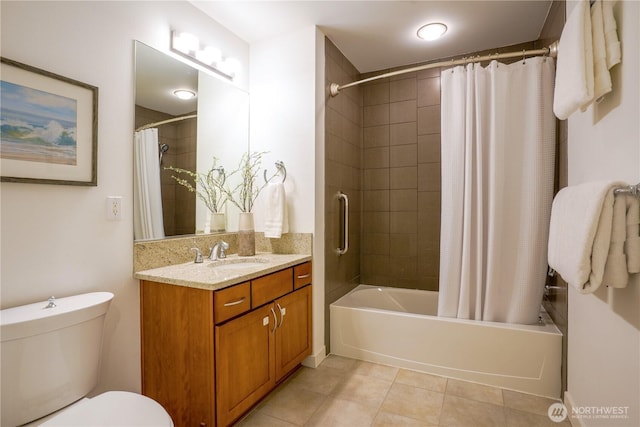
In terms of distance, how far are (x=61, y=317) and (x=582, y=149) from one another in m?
2.40

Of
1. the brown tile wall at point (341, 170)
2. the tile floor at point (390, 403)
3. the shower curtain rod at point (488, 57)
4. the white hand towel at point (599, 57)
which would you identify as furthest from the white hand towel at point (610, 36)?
the tile floor at point (390, 403)

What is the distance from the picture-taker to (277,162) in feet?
7.75

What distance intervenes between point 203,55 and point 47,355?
1872mm

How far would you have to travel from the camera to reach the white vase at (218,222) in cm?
221

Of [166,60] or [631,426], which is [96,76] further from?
[631,426]

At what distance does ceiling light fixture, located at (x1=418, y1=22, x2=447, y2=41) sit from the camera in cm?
231

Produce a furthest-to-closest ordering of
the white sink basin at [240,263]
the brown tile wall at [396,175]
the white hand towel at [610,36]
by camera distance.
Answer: the brown tile wall at [396,175] < the white sink basin at [240,263] < the white hand towel at [610,36]

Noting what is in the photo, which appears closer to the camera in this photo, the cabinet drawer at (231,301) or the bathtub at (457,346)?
the cabinet drawer at (231,301)

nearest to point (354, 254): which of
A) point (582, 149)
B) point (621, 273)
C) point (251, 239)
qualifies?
point (251, 239)

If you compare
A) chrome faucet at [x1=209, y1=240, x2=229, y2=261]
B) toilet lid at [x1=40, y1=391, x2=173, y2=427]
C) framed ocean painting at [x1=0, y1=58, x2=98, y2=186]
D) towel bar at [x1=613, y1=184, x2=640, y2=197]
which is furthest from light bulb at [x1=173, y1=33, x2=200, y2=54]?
towel bar at [x1=613, y1=184, x2=640, y2=197]

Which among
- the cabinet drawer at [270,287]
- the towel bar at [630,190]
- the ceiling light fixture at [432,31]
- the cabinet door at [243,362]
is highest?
the ceiling light fixture at [432,31]

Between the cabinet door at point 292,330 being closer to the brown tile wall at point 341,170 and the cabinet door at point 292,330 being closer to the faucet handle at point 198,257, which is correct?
the brown tile wall at point 341,170

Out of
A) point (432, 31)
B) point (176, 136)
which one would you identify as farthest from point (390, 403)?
point (432, 31)

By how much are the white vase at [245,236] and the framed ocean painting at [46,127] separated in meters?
0.93
